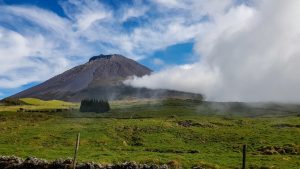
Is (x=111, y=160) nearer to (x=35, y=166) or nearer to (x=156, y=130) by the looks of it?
(x=35, y=166)

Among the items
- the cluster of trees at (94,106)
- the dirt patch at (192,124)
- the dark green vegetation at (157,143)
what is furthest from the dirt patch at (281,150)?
the cluster of trees at (94,106)

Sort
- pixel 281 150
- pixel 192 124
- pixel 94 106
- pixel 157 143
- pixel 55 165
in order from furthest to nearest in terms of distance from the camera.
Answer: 1. pixel 94 106
2. pixel 192 124
3. pixel 157 143
4. pixel 281 150
5. pixel 55 165

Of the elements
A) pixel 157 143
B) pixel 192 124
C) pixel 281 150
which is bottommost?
pixel 157 143

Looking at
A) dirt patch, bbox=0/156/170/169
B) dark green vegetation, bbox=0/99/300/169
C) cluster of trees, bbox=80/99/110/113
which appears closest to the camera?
dirt patch, bbox=0/156/170/169

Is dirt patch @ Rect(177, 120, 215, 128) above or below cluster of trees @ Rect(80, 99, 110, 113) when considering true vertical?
below

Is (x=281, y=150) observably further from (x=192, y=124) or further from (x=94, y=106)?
(x=94, y=106)

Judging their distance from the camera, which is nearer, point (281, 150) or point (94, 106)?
point (281, 150)

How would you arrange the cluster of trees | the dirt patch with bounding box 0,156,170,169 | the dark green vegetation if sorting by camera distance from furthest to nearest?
the cluster of trees
the dark green vegetation
the dirt patch with bounding box 0,156,170,169

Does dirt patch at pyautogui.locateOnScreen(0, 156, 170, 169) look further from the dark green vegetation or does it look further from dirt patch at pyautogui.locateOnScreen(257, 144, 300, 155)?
dirt patch at pyautogui.locateOnScreen(257, 144, 300, 155)

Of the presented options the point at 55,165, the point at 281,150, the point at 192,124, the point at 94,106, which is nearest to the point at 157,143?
the point at 281,150

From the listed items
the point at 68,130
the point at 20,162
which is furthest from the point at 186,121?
the point at 20,162

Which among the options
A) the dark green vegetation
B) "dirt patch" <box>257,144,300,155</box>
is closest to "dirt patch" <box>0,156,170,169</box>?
the dark green vegetation

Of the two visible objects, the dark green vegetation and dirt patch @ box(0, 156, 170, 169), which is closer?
dirt patch @ box(0, 156, 170, 169)

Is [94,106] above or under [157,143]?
above
